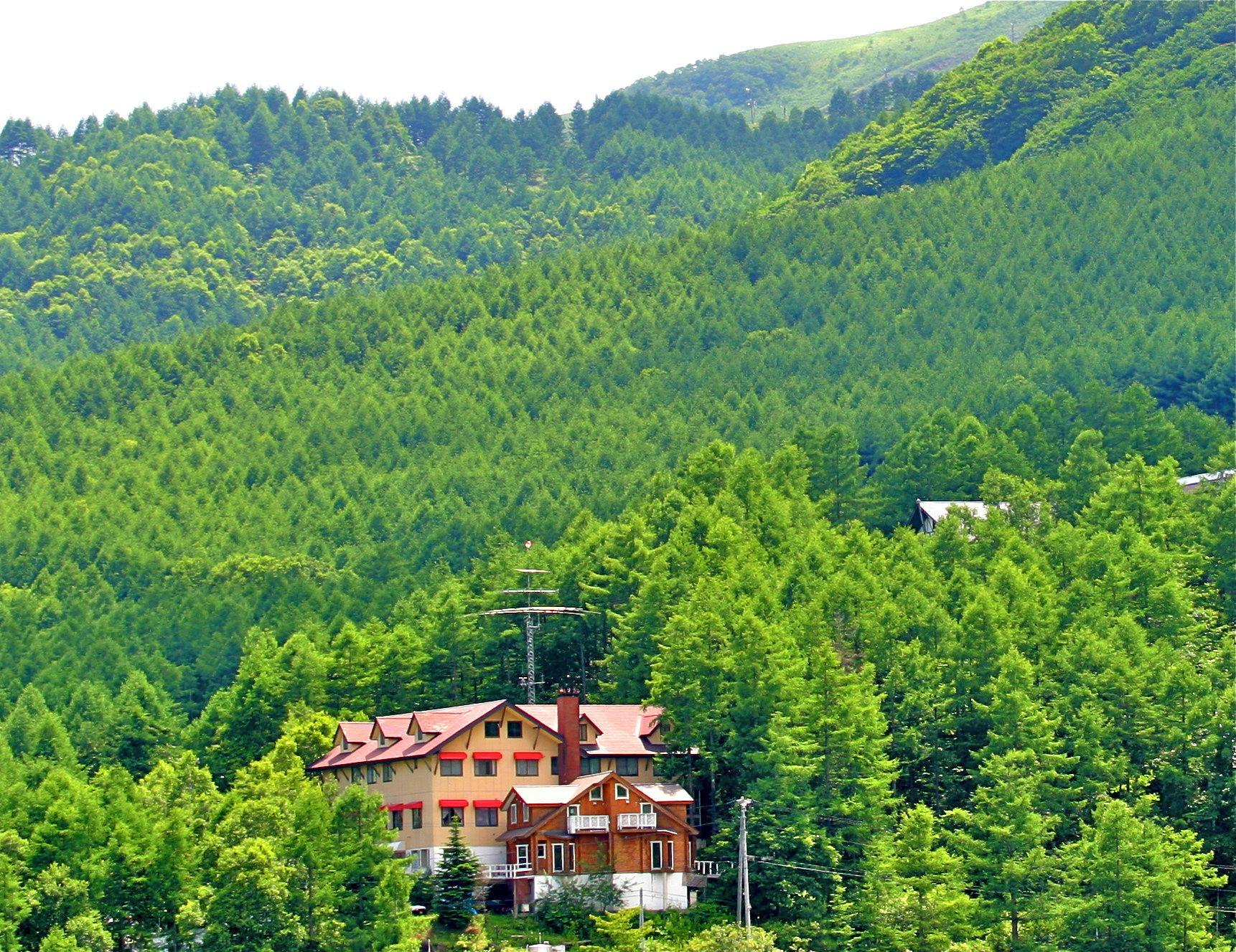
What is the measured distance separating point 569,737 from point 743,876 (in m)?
17.0

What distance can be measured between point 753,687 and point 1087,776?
13.5 meters

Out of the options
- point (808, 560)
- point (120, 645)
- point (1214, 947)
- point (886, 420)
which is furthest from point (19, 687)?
point (1214, 947)

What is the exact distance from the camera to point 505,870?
9700 centimetres

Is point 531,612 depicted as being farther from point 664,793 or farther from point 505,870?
point 505,870

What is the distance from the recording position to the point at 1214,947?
288ft

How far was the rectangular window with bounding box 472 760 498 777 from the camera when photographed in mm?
101688

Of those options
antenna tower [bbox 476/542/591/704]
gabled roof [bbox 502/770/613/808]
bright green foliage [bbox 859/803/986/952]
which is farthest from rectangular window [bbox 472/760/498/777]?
bright green foliage [bbox 859/803/986/952]

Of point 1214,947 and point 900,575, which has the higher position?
point 900,575

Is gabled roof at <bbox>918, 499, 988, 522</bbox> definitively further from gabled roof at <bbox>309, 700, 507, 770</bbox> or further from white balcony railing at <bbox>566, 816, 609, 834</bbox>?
white balcony railing at <bbox>566, 816, 609, 834</bbox>

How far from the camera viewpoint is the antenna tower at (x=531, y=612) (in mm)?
110812

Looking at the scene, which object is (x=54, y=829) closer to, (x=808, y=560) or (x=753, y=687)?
(x=753, y=687)

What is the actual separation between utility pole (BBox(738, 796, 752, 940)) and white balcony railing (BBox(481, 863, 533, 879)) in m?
8.35


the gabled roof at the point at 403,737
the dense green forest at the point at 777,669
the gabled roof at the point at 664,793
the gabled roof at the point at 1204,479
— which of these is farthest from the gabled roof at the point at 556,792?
the gabled roof at the point at 1204,479

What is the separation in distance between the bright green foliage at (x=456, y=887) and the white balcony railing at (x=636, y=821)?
5799 mm
